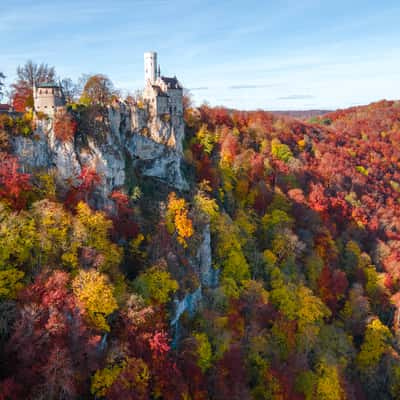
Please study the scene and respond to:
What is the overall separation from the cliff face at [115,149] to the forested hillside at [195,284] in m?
1.08

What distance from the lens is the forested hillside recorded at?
79.1ft

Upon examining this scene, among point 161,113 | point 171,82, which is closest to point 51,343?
point 161,113

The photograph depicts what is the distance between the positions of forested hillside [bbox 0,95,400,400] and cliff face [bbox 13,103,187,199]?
1.08 m

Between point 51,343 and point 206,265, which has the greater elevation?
point 51,343

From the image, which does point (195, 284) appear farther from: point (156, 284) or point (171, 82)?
point (171, 82)

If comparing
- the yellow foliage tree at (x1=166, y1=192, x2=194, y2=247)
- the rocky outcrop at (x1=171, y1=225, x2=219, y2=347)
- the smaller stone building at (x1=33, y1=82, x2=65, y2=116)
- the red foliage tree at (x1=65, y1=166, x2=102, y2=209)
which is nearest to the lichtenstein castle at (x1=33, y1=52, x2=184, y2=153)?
the smaller stone building at (x1=33, y1=82, x2=65, y2=116)

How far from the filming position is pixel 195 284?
37125mm

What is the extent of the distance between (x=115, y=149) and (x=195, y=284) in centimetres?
1629

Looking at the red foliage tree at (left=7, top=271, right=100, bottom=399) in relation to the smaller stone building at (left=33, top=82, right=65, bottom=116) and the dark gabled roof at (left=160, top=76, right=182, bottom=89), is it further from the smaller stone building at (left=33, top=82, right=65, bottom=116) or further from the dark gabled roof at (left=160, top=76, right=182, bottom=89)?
the dark gabled roof at (left=160, top=76, right=182, bottom=89)

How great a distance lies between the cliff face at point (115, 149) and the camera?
36.3 m

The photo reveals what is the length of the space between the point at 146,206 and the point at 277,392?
2241 cm

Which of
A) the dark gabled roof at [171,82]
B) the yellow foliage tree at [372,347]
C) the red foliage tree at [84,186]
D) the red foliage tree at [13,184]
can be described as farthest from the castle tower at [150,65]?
the yellow foliage tree at [372,347]

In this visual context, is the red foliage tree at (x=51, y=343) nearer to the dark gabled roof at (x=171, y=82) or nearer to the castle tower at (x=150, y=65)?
the dark gabled roof at (x=171, y=82)

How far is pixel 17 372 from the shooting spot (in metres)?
21.7
